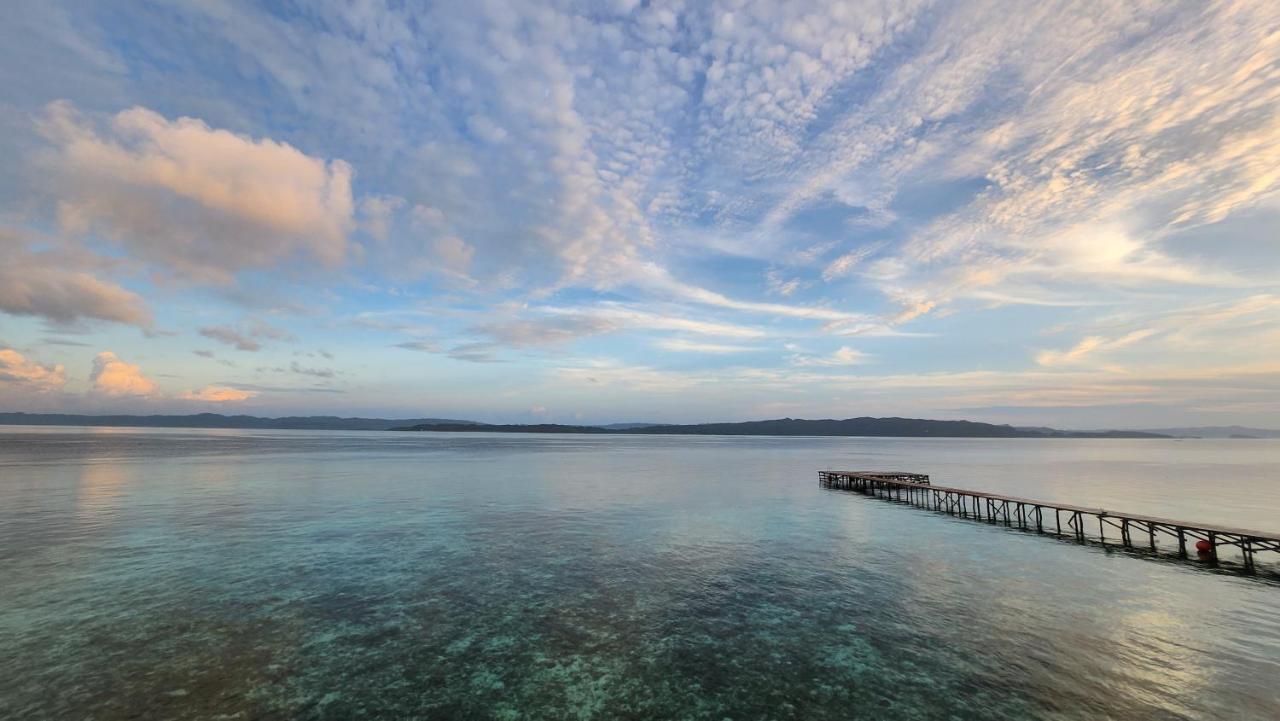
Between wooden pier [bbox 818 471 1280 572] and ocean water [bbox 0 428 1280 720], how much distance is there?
324 cm

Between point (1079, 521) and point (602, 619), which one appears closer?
point (602, 619)

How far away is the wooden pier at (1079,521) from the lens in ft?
102

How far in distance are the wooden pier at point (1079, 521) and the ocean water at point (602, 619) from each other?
3.24 m

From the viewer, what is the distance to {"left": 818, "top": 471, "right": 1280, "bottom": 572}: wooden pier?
31000mm

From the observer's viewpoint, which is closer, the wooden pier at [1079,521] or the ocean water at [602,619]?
the ocean water at [602,619]

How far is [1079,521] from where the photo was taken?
39375 millimetres

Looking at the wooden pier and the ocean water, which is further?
the wooden pier

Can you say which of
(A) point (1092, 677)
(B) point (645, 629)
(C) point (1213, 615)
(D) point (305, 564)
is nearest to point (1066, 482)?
(C) point (1213, 615)

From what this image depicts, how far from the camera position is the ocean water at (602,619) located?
14.1 m

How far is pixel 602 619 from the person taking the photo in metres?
19.7

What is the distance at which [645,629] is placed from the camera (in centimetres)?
1873

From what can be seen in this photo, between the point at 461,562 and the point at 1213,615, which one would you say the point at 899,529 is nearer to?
the point at 1213,615

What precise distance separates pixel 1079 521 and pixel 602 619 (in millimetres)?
39576

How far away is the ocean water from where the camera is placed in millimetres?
14055
